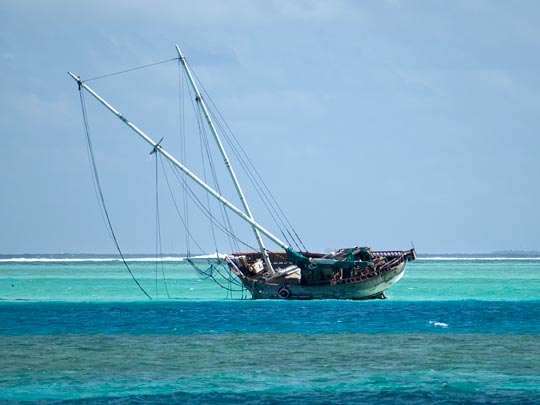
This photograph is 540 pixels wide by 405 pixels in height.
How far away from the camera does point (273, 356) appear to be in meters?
36.8

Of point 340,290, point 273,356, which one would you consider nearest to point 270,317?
point 340,290

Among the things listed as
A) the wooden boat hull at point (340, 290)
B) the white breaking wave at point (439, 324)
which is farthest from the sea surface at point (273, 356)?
the wooden boat hull at point (340, 290)

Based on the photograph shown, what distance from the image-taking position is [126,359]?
118 ft

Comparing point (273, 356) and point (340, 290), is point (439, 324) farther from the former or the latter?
point (340, 290)

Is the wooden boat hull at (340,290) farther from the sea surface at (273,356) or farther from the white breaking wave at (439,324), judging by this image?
the white breaking wave at (439,324)

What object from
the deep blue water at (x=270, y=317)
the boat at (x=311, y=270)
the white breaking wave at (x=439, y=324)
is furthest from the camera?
the boat at (x=311, y=270)

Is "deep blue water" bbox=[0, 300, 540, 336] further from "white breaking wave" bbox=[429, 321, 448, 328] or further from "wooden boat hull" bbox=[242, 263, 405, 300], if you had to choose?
"wooden boat hull" bbox=[242, 263, 405, 300]

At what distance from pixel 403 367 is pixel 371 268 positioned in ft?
102

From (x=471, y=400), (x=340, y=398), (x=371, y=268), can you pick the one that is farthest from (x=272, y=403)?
(x=371, y=268)

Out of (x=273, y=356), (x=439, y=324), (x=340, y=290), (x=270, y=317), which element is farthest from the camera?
(x=340, y=290)

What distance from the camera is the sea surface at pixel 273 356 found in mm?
29297

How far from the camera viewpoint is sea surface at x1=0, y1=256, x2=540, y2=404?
1153 inches

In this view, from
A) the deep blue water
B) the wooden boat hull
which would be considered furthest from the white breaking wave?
the wooden boat hull

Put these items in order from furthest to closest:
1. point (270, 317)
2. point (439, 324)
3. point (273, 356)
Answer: point (270, 317) → point (439, 324) → point (273, 356)
